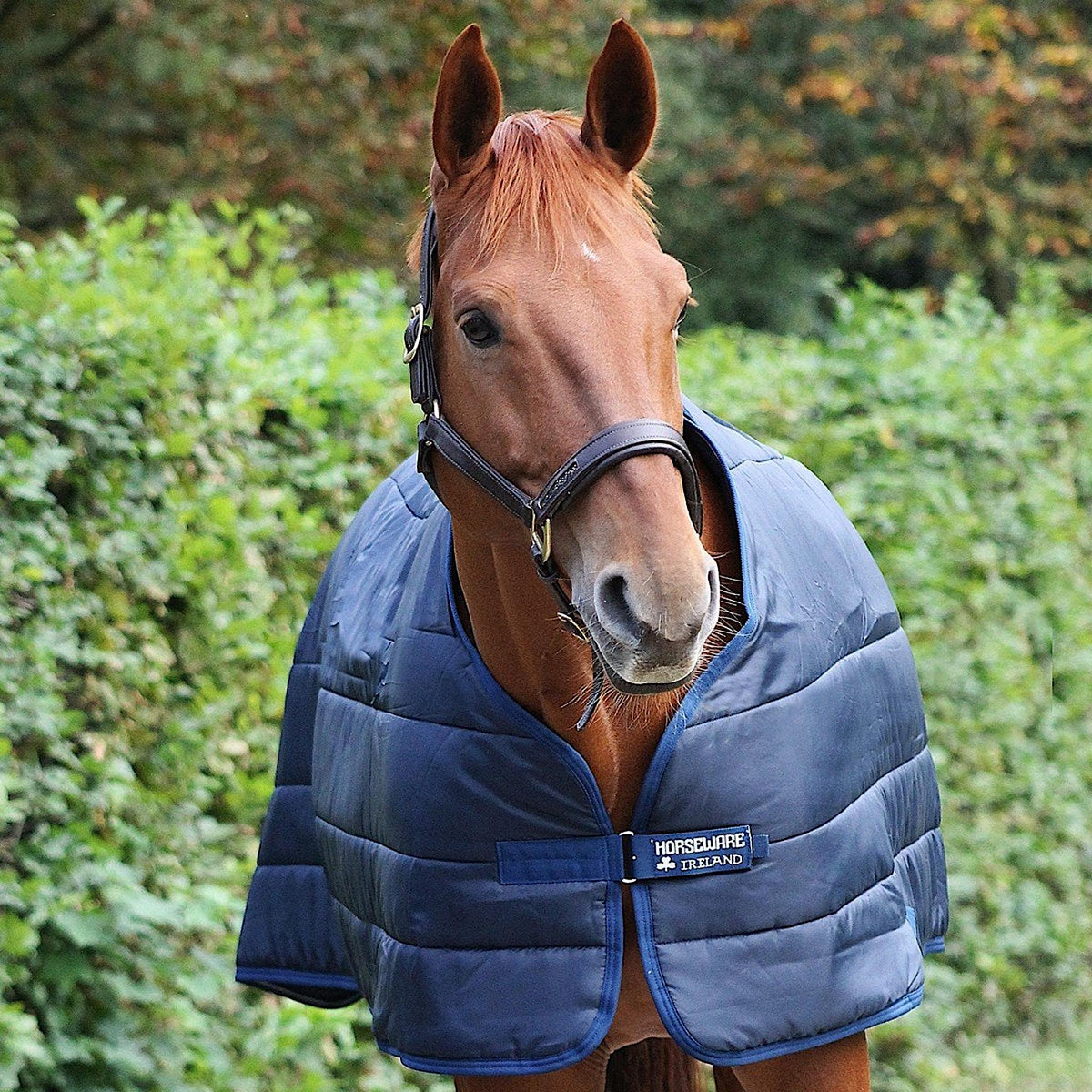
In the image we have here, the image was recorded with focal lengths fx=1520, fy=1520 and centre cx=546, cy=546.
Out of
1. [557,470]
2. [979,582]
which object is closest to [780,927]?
[557,470]

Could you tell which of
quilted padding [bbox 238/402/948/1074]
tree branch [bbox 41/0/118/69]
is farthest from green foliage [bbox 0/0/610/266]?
quilted padding [bbox 238/402/948/1074]

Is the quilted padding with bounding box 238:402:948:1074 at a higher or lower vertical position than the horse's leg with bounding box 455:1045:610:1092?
higher

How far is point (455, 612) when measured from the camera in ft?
7.40

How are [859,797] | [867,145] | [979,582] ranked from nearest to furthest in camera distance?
[859,797] < [979,582] < [867,145]

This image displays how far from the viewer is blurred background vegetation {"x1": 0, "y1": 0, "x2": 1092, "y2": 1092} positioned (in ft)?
10.1

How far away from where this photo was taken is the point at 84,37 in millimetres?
7008

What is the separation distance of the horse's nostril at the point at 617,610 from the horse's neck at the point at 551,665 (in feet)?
0.90

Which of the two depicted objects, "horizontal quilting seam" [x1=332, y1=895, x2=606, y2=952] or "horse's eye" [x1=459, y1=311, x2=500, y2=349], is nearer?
"horse's eye" [x1=459, y1=311, x2=500, y2=349]

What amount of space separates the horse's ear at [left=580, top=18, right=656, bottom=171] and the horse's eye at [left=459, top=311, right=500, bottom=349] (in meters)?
0.34

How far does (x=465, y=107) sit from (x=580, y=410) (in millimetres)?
503

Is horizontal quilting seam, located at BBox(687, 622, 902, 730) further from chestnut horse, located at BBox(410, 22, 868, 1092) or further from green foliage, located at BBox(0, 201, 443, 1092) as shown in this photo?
green foliage, located at BBox(0, 201, 443, 1092)

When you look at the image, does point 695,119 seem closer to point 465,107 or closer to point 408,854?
point 465,107

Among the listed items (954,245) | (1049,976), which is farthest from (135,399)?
(954,245)

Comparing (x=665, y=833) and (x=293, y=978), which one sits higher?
(x=665, y=833)
